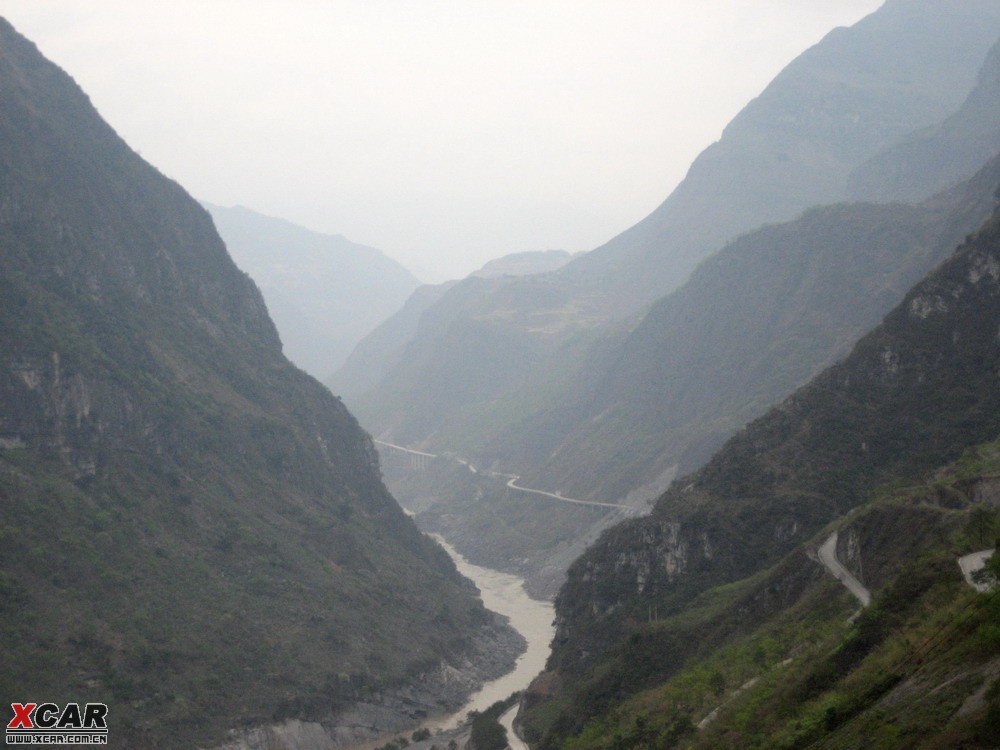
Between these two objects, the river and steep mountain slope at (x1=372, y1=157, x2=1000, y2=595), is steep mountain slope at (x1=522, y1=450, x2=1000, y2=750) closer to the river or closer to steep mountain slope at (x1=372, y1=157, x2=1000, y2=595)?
the river

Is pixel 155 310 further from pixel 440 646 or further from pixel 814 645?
pixel 814 645

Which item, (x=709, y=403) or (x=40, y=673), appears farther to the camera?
(x=709, y=403)

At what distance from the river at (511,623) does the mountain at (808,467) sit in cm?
1749

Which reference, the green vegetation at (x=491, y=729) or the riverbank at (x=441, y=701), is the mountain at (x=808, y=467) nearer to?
the green vegetation at (x=491, y=729)

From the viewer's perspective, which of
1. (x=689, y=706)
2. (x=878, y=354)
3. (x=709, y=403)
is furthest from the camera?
(x=709, y=403)

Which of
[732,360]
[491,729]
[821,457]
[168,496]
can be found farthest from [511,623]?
[732,360]

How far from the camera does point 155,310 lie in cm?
12044

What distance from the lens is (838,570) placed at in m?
53.5

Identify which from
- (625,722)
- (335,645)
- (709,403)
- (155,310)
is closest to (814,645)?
(625,722)

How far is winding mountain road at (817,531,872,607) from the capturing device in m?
48.0

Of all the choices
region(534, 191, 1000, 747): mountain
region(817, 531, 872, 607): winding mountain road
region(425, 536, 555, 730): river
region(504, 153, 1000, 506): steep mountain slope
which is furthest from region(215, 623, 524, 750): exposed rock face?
region(504, 153, 1000, 506): steep mountain slope

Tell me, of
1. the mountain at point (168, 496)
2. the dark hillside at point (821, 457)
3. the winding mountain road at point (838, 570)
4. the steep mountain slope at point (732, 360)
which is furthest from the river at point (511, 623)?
the winding mountain road at point (838, 570)

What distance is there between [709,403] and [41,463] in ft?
361

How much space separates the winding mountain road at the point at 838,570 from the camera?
48000 millimetres
